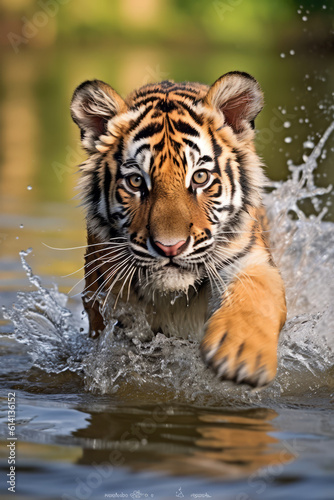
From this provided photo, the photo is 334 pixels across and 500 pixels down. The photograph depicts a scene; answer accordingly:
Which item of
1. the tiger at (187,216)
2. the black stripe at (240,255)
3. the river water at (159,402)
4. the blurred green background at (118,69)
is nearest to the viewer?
the river water at (159,402)

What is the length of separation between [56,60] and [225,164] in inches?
796

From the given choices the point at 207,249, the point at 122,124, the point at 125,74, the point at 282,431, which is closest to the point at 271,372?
the point at 282,431

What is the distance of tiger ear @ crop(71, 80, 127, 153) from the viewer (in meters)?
3.19

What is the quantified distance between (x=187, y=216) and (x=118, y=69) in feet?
50.9

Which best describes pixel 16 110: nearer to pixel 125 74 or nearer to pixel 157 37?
pixel 125 74

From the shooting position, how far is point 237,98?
3.20m

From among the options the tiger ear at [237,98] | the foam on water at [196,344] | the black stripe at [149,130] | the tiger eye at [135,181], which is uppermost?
the tiger ear at [237,98]

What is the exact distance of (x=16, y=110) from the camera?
1248 centimetres

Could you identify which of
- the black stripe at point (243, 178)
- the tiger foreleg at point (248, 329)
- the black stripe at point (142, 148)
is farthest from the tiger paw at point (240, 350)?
the black stripe at point (142, 148)

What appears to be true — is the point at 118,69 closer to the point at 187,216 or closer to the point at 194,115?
the point at 194,115

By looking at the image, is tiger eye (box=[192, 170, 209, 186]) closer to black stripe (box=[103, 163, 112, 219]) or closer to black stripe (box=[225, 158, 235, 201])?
black stripe (box=[225, 158, 235, 201])

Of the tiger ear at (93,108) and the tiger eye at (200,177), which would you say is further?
the tiger ear at (93,108)

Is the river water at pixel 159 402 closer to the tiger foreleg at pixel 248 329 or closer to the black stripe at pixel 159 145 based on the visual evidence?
the tiger foreleg at pixel 248 329

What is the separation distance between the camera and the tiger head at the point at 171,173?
9.60 feet
